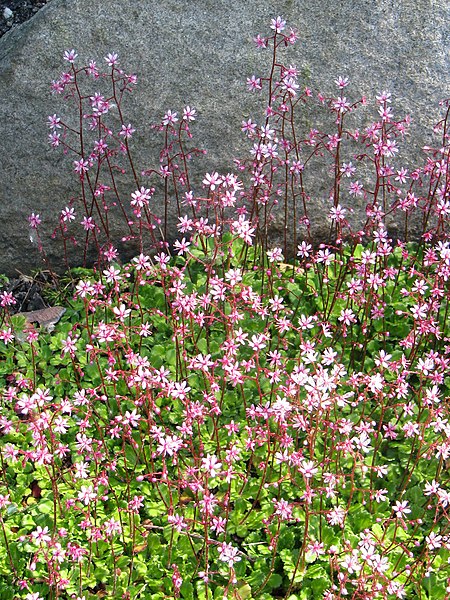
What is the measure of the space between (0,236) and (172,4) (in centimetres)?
184

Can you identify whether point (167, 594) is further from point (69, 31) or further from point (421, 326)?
point (69, 31)

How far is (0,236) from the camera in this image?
5188mm

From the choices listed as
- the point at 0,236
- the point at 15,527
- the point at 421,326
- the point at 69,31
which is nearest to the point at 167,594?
the point at 15,527

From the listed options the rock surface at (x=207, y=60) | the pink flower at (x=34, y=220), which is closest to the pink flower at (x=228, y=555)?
the pink flower at (x=34, y=220)

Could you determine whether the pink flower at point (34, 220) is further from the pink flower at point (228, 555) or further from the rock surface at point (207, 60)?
the pink flower at point (228, 555)

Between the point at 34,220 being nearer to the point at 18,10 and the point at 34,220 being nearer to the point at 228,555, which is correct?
the point at 228,555

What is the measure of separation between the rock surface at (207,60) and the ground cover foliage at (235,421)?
142 mm

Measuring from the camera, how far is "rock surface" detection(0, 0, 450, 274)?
16.5ft

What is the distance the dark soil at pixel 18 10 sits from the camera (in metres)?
6.36

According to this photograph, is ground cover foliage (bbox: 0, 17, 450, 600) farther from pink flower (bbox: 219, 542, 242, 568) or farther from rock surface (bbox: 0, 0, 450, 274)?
rock surface (bbox: 0, 0, 450, 274)

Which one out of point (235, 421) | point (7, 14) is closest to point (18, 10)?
point (7, 14)

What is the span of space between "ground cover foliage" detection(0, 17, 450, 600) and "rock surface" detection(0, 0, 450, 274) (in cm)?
14

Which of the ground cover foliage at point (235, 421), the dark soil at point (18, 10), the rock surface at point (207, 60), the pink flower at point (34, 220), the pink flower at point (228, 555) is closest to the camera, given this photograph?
the pink flower at point (228, 555)

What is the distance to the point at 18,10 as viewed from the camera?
21.1ft
